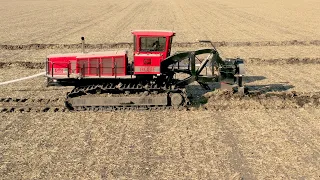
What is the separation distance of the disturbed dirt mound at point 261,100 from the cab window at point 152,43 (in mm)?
3022

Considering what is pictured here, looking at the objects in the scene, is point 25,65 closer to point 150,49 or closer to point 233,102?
point 150,49

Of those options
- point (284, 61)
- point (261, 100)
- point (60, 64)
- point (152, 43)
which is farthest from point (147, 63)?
point (284, 61)

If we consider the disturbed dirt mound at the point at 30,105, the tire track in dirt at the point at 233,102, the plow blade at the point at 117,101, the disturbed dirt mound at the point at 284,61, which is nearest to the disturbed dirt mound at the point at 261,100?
the tire track in dirt at the point at 233,102

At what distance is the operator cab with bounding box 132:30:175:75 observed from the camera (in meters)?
15.1

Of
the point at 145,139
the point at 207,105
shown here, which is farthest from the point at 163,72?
the point at 145,139

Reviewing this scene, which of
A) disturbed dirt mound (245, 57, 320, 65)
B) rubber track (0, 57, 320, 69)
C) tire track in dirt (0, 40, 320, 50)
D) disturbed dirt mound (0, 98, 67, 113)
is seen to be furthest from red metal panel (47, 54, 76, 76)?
tire track in dirt (0, 40, 320, 50)

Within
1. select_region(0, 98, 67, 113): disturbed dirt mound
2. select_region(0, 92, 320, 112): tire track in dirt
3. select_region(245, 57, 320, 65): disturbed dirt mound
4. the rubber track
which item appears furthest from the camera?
select_region(245, 57, 320, 65): disturbed dirt mound

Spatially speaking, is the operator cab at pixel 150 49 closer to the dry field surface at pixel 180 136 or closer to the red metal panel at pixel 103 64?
the red metal panel at pixel 103 64

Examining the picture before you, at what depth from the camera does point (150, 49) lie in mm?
15312

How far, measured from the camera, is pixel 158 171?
1037 cm

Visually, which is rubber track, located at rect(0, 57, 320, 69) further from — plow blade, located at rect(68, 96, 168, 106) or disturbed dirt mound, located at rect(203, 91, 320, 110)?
plow blade, located at rect(68, 96, 168, 106)

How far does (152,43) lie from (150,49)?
252mm

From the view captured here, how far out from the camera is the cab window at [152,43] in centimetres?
1512

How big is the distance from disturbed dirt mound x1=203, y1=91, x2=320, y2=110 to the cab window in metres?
3.02
